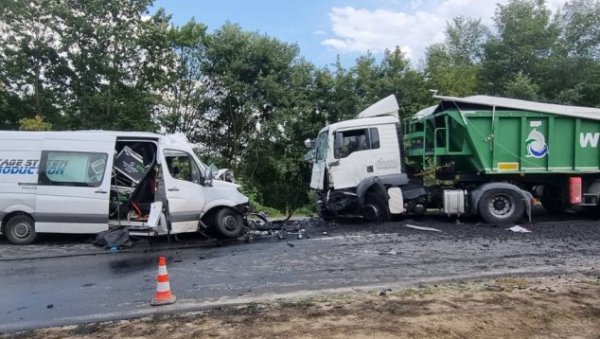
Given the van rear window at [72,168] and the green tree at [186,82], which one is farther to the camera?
the green tree at [186,82]

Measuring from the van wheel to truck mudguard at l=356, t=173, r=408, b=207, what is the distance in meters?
7.25

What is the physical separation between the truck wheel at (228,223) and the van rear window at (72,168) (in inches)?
101

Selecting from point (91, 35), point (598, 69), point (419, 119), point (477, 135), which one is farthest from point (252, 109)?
point (598, 69)

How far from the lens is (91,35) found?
21469 millimetres

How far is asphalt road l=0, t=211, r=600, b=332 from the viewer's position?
6.03 meters

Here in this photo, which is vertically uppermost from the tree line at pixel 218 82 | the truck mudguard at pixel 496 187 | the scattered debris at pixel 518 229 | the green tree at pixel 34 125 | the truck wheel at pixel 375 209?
the tree line at pixel 218 82

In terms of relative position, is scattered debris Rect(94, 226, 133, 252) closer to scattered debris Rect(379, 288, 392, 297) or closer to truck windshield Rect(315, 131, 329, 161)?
truck windshield Rect(315, 131, 329, 161)

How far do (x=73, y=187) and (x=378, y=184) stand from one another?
270 inches

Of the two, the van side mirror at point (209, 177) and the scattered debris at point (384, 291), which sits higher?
the van side mirror at point (209, 177)

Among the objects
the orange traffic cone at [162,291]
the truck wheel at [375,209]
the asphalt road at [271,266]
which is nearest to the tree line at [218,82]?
the truck wheel at [375,209]

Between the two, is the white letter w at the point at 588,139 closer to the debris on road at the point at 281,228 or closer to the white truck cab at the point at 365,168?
the white truck cab at the point at 365,168

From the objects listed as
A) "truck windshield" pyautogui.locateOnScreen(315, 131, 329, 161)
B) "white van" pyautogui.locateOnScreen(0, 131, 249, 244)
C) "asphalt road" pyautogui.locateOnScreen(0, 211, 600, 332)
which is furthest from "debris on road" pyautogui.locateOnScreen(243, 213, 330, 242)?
"truck windshield" pyautogui.locateOnScreen(315, 131, 329, 161)

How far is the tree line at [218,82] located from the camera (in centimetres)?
2145

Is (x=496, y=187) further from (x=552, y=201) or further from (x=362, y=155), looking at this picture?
(x=362, y=155)
